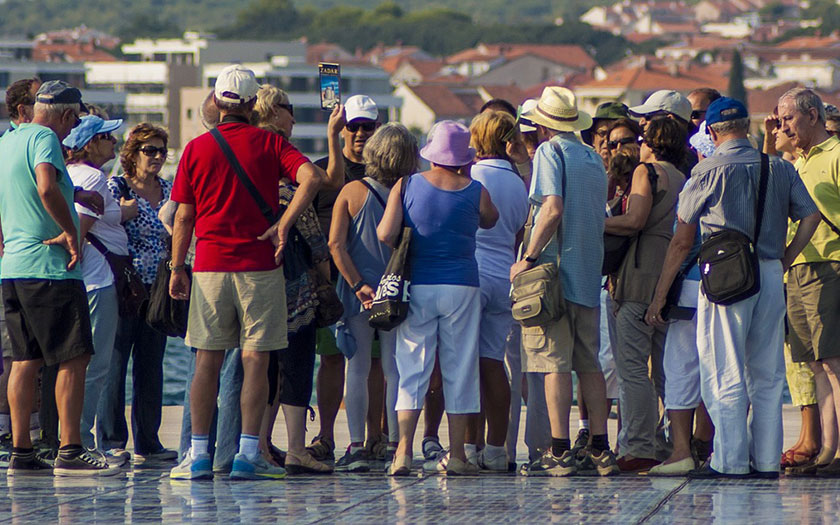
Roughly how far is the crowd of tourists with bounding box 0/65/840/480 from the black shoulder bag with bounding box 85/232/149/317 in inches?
0.5

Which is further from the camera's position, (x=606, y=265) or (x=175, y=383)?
(x=175, y=383)

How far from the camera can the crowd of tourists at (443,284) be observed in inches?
260

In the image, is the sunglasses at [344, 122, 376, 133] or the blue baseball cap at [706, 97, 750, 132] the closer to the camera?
the blue baseball cap at [706, 97, 750, 132]

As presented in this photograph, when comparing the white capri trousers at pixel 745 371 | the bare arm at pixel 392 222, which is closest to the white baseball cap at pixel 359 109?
the bare arm at pixel 392 222

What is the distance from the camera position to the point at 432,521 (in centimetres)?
555

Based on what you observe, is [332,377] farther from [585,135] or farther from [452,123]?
[585,135]

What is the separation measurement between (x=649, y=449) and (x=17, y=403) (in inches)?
113

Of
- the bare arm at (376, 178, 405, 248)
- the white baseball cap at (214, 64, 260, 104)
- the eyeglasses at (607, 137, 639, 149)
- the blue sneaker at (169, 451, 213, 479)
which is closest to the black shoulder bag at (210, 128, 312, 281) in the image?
the white baseball cap at (214, 64, 260, 104)

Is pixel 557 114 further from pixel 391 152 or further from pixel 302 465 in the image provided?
pixel 302 465

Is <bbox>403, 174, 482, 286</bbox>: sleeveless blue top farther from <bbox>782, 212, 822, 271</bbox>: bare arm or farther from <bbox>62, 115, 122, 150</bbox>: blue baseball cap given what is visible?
<bbox>62, 115, 122, 150</bbox>: blue baseball cap

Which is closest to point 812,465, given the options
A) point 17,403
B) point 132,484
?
point 132,484

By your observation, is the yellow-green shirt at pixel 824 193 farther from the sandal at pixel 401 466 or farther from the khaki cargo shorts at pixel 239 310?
the khaki cargo shorts at pixel 239 310

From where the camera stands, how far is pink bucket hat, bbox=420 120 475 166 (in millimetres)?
6828

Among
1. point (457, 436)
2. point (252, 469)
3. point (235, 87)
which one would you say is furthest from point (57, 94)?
point (457, 436)
